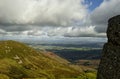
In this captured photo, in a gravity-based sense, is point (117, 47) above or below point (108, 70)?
above

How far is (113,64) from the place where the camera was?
22.4 meters

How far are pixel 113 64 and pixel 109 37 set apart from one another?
9.15 feet

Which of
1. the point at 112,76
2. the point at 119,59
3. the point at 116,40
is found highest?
the point at 116,40

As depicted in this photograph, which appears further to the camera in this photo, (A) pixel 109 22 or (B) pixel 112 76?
(A) pixel 109 22

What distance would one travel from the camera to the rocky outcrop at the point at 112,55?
72.8ft

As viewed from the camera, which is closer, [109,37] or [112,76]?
[112,76]

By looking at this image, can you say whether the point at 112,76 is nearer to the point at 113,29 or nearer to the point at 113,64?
the point at 113,64

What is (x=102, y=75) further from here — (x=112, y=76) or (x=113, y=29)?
(x=113, y=29)

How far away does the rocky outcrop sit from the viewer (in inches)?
874

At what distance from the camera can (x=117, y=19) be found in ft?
76.6

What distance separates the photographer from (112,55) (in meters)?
22.7

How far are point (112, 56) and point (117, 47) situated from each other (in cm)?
95

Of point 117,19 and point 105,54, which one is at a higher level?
point 117,19

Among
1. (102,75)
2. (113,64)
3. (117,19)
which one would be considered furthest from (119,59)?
(117,19)
